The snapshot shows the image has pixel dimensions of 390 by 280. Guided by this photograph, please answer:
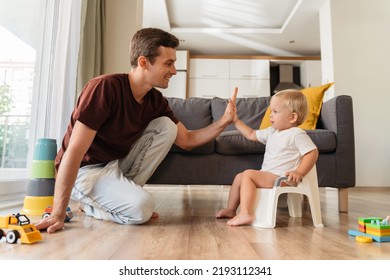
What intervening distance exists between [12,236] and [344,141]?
1.66 metres

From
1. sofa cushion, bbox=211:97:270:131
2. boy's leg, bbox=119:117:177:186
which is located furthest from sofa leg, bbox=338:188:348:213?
boy's leg, bbox=119:117:177:186

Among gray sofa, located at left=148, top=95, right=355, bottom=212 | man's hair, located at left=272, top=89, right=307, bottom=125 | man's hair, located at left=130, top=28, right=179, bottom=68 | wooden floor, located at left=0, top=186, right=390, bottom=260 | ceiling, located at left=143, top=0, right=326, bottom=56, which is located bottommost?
wooden floor, located at left=0, top=186, right=390, bottom=260

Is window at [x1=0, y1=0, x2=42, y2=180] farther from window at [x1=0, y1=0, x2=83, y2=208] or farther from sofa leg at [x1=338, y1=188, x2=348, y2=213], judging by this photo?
sofa leg at [x1=338, y1=188, x2=348, y2=213]

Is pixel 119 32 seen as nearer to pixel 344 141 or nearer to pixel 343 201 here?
pixel 344 141

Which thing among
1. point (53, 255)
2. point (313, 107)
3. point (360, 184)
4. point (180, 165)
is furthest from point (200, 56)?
point (53, 255)

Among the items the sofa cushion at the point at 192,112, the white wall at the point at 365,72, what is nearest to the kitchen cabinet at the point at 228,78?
the white wall at the point at 365,72

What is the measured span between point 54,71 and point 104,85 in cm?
105

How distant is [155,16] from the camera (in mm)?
4539

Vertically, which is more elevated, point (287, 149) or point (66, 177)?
point (287, 149)

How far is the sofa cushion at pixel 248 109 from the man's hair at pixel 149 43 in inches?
45.9

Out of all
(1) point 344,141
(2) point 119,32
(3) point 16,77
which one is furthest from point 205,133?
(2) point 119,32

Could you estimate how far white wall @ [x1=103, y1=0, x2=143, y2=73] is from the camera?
2668mm

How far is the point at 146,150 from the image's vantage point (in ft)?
5.07

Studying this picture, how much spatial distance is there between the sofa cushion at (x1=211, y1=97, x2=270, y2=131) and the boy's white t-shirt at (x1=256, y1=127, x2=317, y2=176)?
975 mm
